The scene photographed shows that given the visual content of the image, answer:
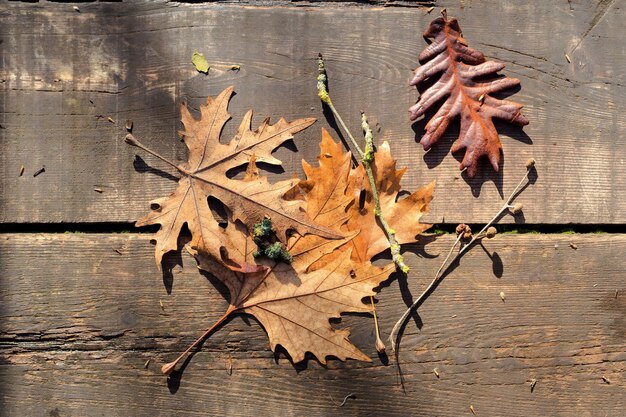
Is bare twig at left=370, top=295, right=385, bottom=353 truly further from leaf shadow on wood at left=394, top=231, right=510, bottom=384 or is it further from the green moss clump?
the green moss clump

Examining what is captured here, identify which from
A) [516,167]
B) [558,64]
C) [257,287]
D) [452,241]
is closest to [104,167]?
[257,287]

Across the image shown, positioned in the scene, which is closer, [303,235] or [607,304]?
[303,235]

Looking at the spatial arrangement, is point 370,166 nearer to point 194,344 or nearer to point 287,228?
point 287,228

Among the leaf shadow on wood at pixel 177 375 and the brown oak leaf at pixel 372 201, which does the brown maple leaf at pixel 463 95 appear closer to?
the brown oak leaf at pixel 372 201

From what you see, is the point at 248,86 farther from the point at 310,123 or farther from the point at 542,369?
the point at 542,369

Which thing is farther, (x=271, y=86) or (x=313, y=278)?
(x=271, y=86)

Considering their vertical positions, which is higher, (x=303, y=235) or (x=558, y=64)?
(x=558, y=64)

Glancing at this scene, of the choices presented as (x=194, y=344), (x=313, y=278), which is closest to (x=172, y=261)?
(x=194, y=344)

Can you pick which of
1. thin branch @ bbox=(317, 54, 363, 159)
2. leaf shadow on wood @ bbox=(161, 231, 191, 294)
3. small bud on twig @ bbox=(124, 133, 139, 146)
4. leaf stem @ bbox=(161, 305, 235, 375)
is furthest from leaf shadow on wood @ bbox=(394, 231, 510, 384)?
small bud on twig @ bbox=(124, 133, 139, 146)
